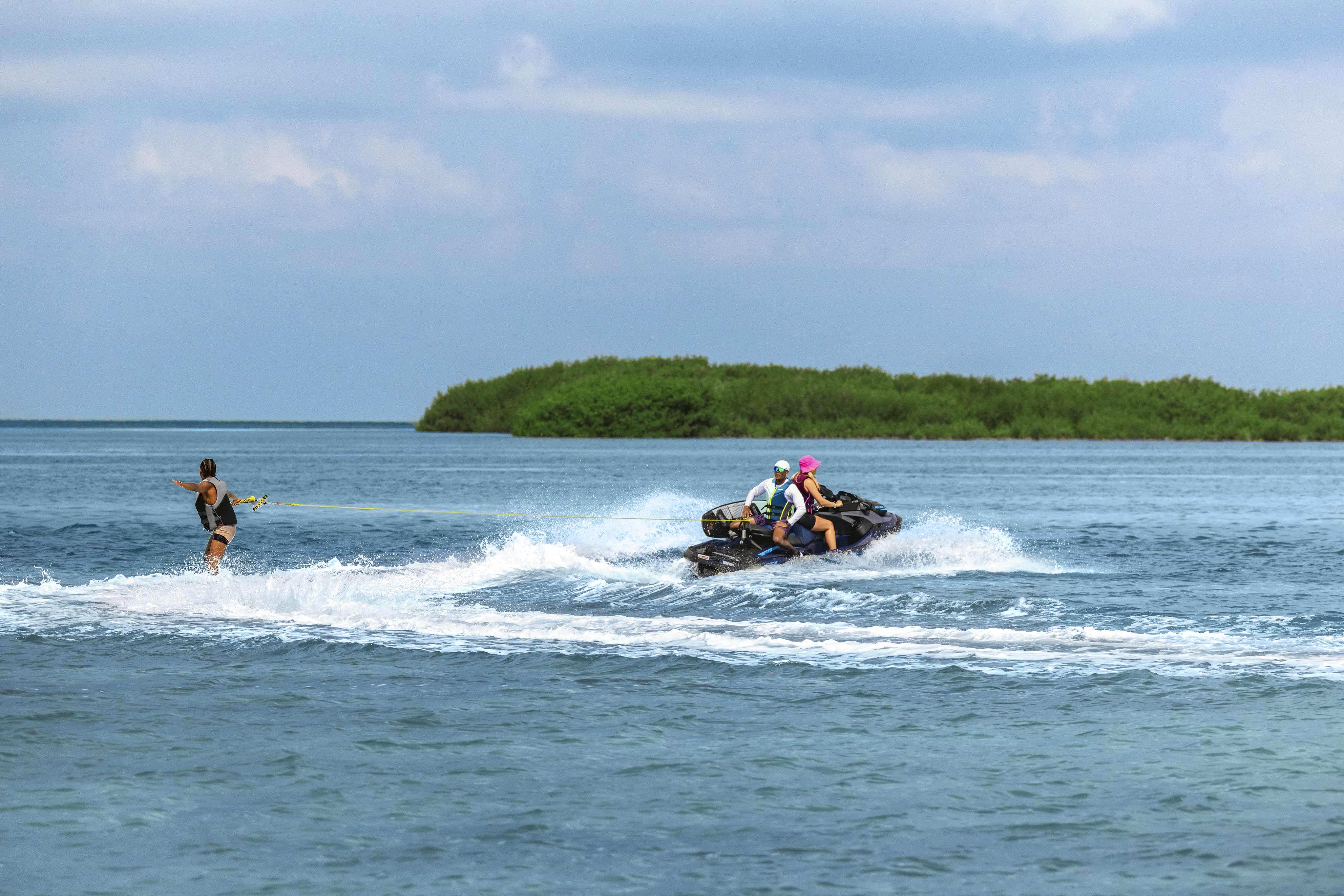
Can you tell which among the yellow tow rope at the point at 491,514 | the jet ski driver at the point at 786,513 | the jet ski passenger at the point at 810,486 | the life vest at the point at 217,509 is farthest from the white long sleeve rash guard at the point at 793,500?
the life vest at the point at 217,509

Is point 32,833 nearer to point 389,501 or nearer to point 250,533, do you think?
point 250,533

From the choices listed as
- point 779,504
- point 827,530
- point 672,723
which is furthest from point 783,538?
point 672,723

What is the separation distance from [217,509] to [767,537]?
344 inches

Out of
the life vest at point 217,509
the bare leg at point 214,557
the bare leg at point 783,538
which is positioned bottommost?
the bare leg at point 214,557

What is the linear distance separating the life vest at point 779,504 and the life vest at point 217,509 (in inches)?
333

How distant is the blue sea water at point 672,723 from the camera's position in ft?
26.3

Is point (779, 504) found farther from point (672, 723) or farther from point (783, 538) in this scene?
point (672, 723)

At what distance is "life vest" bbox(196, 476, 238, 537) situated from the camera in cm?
2061

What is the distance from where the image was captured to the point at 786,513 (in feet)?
72.2

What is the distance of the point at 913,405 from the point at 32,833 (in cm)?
15200

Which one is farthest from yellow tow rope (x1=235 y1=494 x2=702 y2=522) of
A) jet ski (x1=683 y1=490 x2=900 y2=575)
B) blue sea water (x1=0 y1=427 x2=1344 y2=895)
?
jet ski (x1=683 y1=490 x2=900 y2=575)

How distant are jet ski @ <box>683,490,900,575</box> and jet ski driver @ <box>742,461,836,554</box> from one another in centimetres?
8

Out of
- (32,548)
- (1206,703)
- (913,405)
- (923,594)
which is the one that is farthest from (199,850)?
(913,405)

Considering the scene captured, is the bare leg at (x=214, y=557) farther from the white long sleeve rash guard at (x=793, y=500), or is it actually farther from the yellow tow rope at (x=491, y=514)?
the white long sleeve rash guard at (x=793, y=500)
